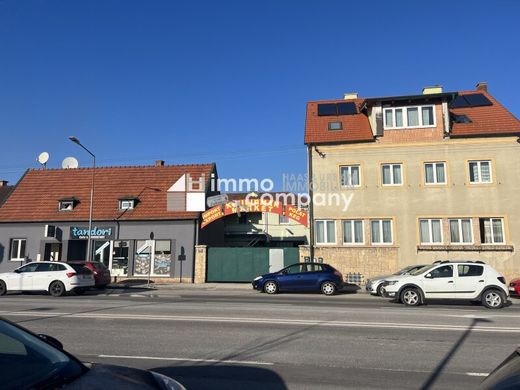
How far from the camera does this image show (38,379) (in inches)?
110

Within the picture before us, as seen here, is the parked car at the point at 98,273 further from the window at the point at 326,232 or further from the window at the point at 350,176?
the window at the point at 350,176

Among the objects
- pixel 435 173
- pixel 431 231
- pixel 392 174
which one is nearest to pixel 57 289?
pixel 392 174

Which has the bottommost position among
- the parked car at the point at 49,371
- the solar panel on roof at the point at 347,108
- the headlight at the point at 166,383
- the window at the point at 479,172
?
the headlight at the point at 166,383

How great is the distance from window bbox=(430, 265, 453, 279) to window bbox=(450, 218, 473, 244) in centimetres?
934

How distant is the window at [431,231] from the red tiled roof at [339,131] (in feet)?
19.8

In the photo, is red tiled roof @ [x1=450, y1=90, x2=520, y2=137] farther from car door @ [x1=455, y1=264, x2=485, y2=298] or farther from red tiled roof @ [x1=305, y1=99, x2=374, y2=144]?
car door @ [x1=455, y1=264, x2=485, y2=298]

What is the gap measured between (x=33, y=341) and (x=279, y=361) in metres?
4.13

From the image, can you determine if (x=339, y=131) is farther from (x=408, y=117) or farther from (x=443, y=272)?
(x=443, y=272)

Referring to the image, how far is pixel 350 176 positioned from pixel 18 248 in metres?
22.2

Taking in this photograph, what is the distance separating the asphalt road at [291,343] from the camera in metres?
5.79

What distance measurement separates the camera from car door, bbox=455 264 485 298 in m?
15.1

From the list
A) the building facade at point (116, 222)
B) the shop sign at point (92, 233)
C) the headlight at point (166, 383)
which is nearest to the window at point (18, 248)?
the building facade at point (116, 222)

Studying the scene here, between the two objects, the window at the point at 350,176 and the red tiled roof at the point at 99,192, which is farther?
the red tiled roof at the point at 99,192

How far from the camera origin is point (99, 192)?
29.2 m
